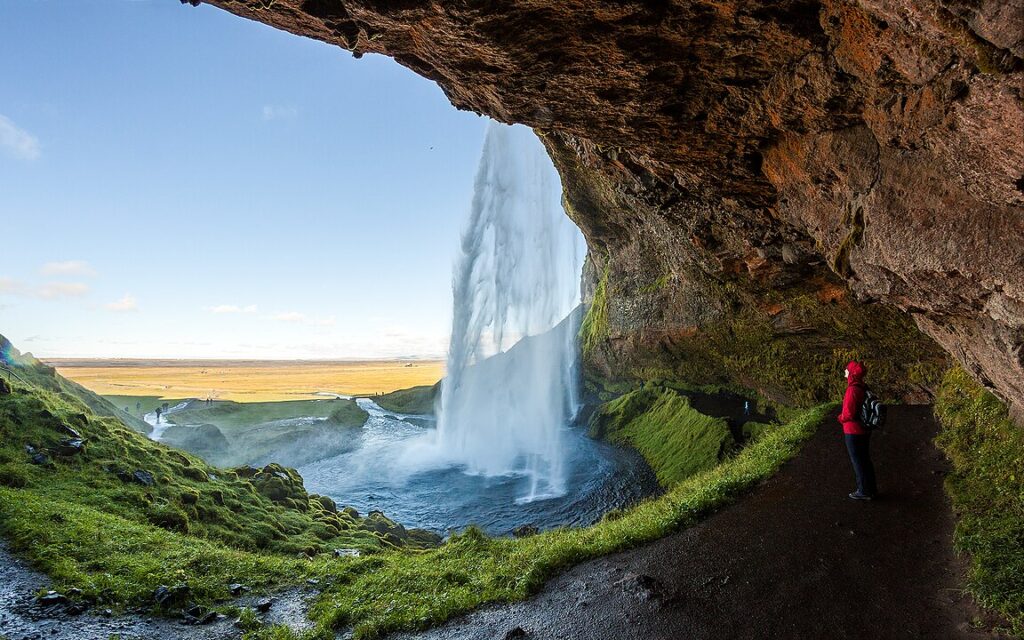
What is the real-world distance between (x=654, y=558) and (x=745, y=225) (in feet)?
29.6

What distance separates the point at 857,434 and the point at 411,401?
46.2m

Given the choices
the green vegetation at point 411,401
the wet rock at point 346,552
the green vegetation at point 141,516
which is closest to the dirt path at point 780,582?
the green vegetation at point 141,516

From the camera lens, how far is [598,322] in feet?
112

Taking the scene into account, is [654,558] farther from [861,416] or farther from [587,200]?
[587,200]

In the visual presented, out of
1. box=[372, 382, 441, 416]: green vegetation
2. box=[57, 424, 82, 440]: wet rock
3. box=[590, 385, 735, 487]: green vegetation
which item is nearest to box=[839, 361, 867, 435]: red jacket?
box=[590, 385, 735, 487]: green vegetation

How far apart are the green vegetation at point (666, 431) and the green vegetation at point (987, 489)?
318 inches

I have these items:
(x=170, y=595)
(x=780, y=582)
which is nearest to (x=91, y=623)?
(x=170, y=595)

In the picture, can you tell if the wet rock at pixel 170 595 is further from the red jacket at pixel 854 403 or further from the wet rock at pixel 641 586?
the red jacket at pixel 854 403

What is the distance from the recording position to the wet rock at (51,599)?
7219 mm

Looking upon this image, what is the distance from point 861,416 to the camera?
812 cm

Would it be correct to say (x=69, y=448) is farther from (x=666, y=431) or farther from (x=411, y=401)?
(x=411, y=401)

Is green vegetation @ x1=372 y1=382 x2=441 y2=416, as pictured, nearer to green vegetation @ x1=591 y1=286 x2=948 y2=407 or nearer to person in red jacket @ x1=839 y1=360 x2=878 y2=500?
green vegetation @ x1=591 y1=286 x2=948 y2=407

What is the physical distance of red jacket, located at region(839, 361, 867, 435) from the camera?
8.07 meters

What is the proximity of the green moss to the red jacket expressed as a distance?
898 inches
